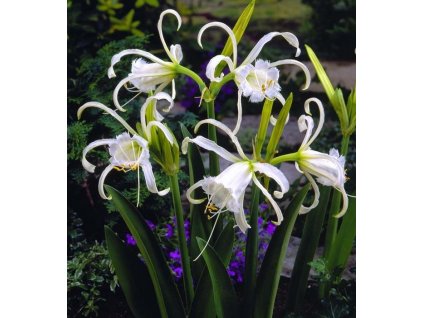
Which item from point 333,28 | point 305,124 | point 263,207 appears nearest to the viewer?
point 305,124

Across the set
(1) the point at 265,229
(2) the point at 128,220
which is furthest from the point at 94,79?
(2) the point at 128,220

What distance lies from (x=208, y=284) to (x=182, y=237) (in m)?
0.11

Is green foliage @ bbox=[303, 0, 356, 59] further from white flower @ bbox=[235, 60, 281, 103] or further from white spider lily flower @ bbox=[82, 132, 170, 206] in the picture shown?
white spider lily flower @ bbox=[82, 132, 170, 206]

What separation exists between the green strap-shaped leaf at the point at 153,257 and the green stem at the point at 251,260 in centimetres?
14

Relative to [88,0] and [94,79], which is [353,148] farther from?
[88,0]

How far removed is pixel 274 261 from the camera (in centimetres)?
137

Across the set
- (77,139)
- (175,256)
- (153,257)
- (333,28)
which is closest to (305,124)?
(153,257)

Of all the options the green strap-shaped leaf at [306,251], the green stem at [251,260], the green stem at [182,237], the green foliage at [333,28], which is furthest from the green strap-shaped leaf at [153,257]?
the green foliage at [333,28]

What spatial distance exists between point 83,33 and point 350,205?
1.44m

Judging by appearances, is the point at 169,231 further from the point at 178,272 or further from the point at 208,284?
the point at 208,284

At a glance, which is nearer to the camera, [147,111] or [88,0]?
[147,111]

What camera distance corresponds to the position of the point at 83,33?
104 inches

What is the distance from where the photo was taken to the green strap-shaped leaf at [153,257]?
1372 millimetres

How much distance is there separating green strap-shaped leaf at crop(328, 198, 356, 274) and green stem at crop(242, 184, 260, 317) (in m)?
0.34
